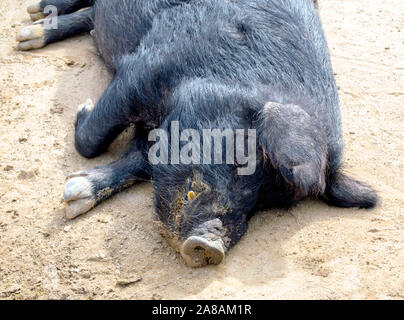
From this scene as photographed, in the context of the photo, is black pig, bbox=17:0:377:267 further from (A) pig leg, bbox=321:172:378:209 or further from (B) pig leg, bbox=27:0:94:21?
(B) pig leg, bbox=27:0:94:21

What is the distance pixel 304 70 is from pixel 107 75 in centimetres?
195

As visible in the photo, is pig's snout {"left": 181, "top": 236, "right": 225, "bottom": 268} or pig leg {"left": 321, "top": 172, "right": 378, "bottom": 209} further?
pig leg {"left": 321, "top": 172, "right": 378, "bottom": 209}

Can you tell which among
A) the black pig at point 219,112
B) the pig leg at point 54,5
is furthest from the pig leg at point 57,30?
the black pig at point 219,112

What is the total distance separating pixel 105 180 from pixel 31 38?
220 centimetres

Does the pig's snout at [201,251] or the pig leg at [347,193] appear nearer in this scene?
the pig's snout at [201,251]

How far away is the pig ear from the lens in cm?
277

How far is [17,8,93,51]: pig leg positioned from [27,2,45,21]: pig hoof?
10.8 inches

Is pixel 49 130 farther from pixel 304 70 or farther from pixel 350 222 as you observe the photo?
pixel 350 222

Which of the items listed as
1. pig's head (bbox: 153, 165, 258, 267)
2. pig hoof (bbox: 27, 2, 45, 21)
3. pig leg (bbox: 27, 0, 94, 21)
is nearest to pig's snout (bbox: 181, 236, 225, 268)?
pig's head (bbox: 153, 165, 258, 267)

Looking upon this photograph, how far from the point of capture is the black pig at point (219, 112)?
288 centimetres

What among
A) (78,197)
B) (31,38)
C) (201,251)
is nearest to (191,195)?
(201,251)

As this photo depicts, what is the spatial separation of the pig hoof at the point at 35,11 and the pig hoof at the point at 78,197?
2734 mm

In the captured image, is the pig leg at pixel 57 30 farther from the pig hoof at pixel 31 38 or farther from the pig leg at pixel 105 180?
the pig leg at pixel 105 180

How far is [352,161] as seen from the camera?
3.83 m
